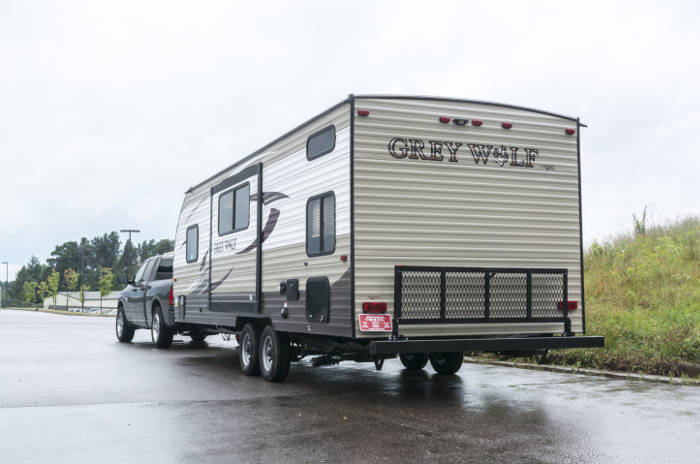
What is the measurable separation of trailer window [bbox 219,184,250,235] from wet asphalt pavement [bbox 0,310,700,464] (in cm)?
235

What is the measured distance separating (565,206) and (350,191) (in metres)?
2.91

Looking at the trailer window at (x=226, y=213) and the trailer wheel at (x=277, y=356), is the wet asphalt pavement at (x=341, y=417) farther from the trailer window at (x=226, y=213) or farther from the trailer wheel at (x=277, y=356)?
the trailer window at (x=226, y=213)

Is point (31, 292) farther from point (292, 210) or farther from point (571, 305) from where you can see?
point (571, 305)

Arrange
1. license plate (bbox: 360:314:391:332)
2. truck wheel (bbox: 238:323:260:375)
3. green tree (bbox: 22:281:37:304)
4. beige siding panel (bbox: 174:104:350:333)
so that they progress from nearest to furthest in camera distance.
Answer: license plate (bbox: 360:314:391:332) < beige siding panel (bbox: 174:104:350:333) < truck wheel (bbox: 238:323:260:375) < green tree (bbox: 22:281:37:304)

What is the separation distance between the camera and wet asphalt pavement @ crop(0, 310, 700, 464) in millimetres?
6008

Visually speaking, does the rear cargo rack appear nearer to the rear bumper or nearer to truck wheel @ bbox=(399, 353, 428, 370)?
the rear bumper

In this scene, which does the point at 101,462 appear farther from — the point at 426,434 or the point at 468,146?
the point at 468,146

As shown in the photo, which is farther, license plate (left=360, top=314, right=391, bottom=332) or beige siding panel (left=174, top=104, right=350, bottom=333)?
beige siding panel (left=174, top=104, right=350, bottom=333)

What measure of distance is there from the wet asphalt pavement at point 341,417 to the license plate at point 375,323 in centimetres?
89

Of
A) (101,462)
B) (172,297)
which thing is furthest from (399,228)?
(172,297)

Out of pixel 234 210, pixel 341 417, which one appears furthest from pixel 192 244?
pixel 341 417

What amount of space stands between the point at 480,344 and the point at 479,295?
623 millimetres

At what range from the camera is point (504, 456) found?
5863mm

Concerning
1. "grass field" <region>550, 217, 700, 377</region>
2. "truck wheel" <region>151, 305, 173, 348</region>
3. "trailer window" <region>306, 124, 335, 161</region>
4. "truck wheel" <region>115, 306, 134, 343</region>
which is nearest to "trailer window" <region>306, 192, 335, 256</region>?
"trailer window" <region>306, 124, 335, 161</region>
